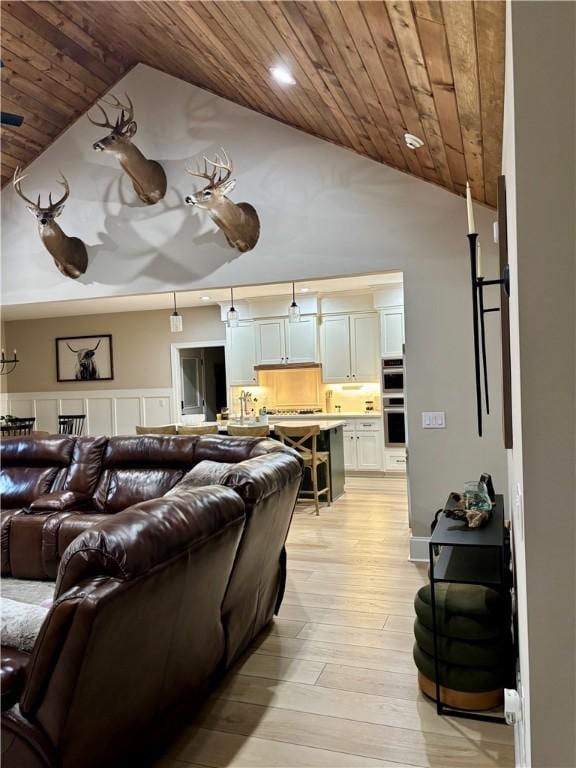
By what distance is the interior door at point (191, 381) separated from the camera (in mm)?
9547

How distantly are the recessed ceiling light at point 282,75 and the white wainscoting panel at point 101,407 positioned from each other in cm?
635

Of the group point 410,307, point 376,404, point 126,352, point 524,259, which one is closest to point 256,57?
point 410,307

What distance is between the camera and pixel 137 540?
166 cm

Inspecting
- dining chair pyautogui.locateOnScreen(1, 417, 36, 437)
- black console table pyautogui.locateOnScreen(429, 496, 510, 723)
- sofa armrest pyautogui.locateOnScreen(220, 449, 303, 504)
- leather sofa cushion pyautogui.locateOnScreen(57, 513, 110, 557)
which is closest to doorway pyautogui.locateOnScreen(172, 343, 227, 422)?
dining chair pyautogui.locateOnScreen(1, 417, 36, 437)

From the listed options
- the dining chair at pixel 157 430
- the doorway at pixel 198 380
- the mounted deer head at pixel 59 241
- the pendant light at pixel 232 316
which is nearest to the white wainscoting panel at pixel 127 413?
the doorway at pixel 198 380

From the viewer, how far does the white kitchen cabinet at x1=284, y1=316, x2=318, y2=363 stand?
27.3 feet

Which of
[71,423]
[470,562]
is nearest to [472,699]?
[470,562]

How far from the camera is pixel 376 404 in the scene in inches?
331

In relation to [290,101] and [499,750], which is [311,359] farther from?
[499,750]

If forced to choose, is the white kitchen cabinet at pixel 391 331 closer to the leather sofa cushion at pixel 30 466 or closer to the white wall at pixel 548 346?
the leather sofa cushion at pixel 30 466

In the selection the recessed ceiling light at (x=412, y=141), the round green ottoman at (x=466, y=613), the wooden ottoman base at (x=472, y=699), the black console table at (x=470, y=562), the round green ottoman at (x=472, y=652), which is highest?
the recessed ceiling light at (x=412, y=141)

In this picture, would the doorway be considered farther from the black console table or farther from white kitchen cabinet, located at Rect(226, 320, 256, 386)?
the black console table

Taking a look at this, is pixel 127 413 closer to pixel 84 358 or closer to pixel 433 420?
pixel 84 358

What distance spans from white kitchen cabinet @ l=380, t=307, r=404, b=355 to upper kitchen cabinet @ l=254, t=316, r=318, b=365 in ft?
3.46
